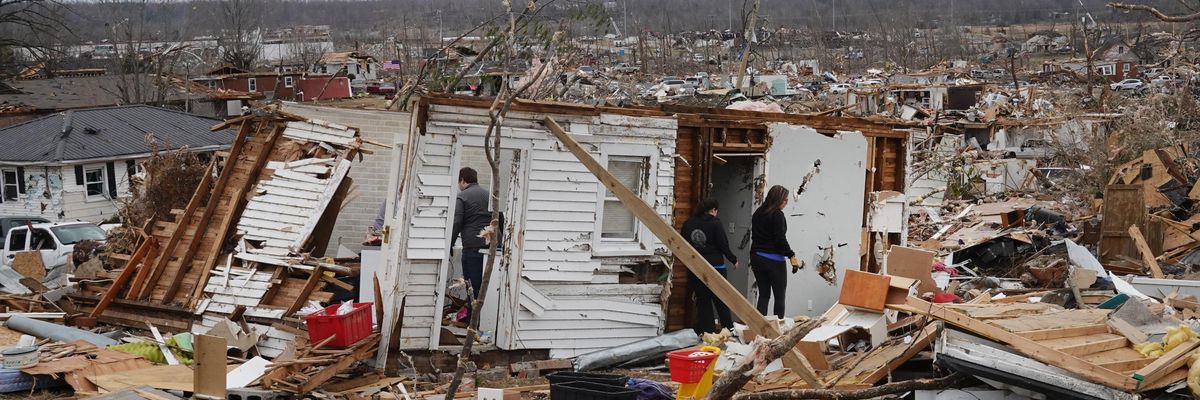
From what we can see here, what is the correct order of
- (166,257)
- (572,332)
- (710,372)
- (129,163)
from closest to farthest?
(710,372) → (572,332) → (166,257) → (129,163)

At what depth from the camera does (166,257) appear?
13.6 metres

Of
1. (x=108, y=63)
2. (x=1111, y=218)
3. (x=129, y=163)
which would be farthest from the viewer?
(x=108, y=63)

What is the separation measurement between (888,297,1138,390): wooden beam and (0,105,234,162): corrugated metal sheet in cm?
2690

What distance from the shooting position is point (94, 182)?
1305 inches

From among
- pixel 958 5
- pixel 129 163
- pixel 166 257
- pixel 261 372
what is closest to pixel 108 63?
pixel 129 163

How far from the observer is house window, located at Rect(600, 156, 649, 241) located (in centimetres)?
1109

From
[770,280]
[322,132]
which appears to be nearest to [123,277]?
[322,132]

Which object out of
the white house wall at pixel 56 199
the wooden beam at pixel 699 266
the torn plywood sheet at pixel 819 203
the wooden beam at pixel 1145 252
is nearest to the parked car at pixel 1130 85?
the wooden beam at pixel 1145 252

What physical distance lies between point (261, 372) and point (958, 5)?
461 feet

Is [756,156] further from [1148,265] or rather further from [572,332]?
[1148,265]

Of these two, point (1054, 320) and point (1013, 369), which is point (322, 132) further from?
point (1013, 369)

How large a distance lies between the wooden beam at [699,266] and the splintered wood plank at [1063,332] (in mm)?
1517

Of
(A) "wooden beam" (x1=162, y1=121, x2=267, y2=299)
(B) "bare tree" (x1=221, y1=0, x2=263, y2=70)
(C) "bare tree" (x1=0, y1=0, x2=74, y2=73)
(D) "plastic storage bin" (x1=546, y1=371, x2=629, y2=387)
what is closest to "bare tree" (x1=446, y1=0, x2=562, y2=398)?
(D) "plastic storage bin" (x1=546, y1=371, x2=629, y2=387)

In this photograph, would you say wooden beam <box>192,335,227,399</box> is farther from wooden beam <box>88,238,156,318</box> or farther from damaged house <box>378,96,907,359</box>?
wooden beam <box>88,238,156,318</box>
